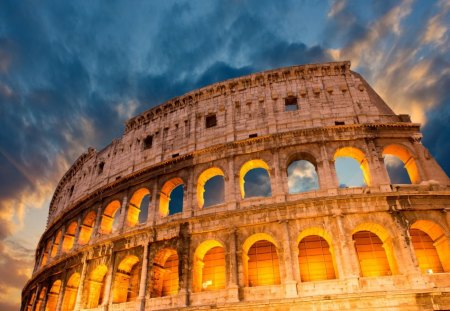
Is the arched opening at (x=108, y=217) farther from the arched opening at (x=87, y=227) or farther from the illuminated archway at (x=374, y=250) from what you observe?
the illuminated archway at (x=374, y=250)

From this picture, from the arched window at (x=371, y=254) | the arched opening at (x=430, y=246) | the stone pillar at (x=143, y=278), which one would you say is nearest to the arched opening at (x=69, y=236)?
the stone pillar at (x=143, y=278)

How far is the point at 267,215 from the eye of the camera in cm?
1448

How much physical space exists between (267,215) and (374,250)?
192 inches

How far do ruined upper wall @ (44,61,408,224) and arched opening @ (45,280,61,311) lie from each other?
555 centimetres

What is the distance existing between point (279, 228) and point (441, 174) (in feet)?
26.2

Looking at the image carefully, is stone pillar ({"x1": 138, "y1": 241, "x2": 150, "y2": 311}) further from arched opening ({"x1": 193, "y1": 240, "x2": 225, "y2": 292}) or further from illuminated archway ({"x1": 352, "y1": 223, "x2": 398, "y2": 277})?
illuminated archway ({"x1": 352, "y1": 223, "x2": 398, "y2": 277})

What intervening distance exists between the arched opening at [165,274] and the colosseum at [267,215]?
0.06 meters

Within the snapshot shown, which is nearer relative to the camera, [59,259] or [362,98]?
[362,98]

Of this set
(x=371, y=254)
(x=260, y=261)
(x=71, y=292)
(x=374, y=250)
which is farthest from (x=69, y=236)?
(x=374, y=250)

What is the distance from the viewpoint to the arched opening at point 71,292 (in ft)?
59.7

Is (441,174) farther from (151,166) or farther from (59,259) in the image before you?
(59,259)

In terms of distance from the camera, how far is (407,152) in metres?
15.9

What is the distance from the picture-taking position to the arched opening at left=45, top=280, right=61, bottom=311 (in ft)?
64.0

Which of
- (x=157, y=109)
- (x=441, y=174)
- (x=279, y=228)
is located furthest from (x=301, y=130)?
(x=157, y=109)
